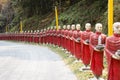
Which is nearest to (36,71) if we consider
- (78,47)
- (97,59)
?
(78,47)

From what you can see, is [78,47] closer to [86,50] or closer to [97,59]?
[86,50]

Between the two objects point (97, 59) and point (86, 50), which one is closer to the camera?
point (97, 59)

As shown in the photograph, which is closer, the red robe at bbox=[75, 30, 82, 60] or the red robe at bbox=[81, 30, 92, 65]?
the red robe at bbox=[81, 30, 92, 65]

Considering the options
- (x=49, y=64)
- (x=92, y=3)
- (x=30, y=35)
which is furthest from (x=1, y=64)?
(x=30, y=35)

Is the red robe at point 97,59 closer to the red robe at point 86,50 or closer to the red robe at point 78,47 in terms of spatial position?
the red robe at point 86,50

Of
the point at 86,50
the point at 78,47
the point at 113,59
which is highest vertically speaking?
the point at 113,59

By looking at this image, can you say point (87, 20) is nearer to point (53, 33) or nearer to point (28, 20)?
point (53, 33)

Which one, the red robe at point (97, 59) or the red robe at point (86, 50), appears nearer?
the red robe at point (97, 59)

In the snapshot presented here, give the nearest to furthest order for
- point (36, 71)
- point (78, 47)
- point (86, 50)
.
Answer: point (86, 50) → point (36, 71) → point (78, 47)

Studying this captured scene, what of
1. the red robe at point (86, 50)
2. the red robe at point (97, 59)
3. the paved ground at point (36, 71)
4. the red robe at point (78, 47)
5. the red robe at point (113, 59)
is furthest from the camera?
the red robe at point (78, 47)

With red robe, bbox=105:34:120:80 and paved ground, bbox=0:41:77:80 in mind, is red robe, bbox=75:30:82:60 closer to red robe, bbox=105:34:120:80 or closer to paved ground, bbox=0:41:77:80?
paved ground, bbox=0:41:77:80

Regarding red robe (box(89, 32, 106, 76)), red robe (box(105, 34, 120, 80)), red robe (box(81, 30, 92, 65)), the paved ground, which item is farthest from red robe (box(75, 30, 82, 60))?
red robe (box(105, 34, 120, 80))

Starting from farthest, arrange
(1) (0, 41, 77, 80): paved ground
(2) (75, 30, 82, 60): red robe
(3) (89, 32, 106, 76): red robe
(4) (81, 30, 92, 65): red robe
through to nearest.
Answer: (2) (75, 30, 82, 60): red robe
(4) (81, 30, 92, 65): red robe
(1) (0, 41, 77, 80): paved ground
(3) (89, 32, 106, 76): red robe

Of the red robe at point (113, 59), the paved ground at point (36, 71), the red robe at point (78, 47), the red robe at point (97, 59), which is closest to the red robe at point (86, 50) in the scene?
the paved ground at point (36, 71)
